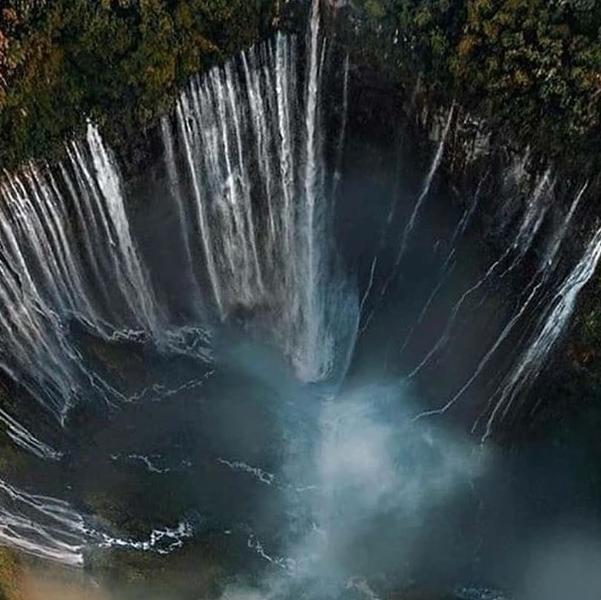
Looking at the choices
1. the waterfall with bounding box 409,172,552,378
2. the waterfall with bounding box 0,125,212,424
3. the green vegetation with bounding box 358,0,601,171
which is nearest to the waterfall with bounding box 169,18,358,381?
the waterfall with bounding box 0,125,212,424

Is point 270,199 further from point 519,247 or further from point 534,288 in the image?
point 534,288

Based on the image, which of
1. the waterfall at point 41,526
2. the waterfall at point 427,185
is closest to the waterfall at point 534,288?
the waterfall at point 427,185

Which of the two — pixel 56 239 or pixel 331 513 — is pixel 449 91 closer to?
pixel 56 239

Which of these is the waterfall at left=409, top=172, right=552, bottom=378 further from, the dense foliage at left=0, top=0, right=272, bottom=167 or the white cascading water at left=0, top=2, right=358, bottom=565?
the dense foliage at left=0, top=0, right=272, bottom=167

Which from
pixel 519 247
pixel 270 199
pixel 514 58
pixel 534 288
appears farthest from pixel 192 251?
pixel 514 58

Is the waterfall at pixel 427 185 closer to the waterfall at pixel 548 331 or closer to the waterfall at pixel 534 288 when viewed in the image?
the waterfall at pixel 534 288
